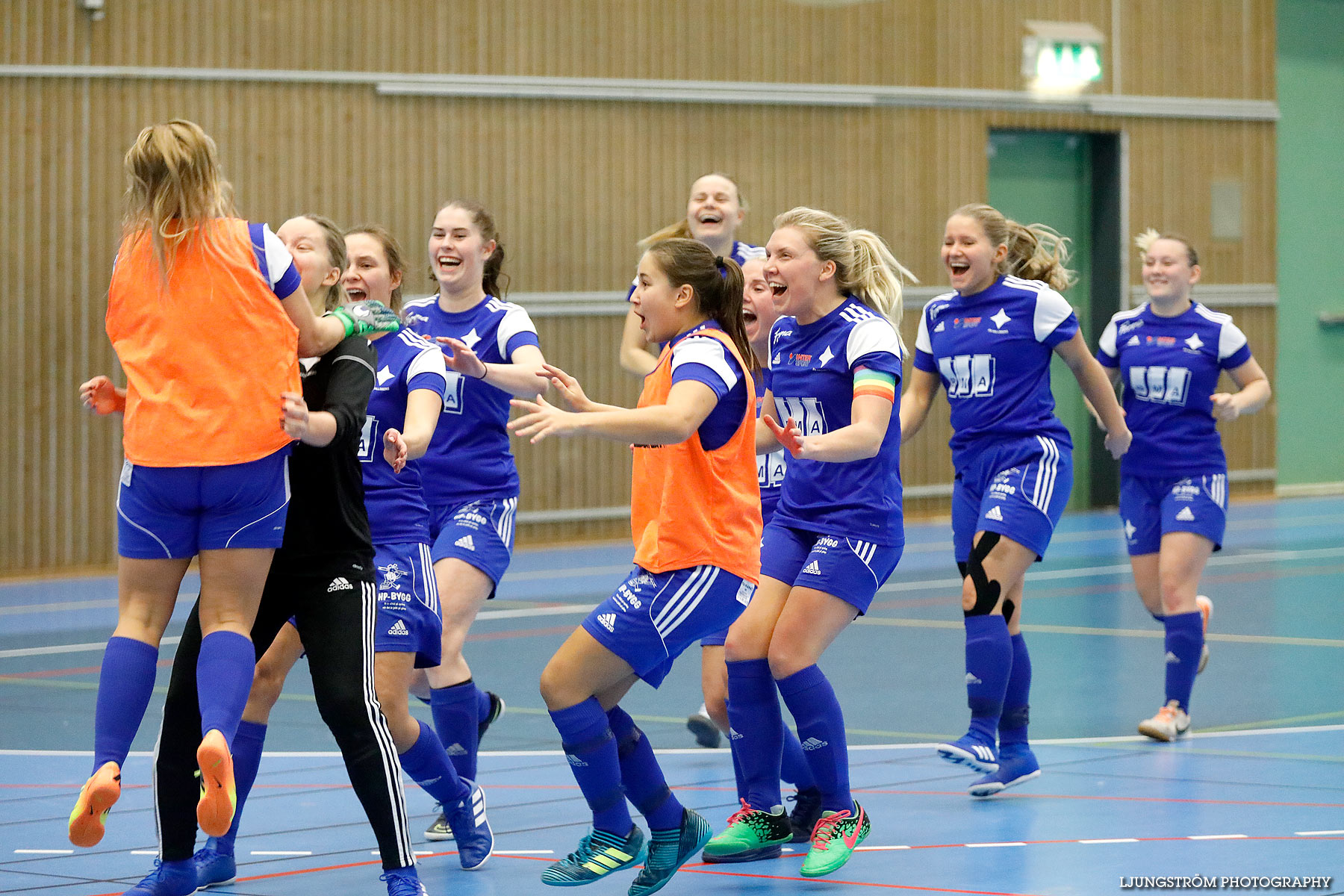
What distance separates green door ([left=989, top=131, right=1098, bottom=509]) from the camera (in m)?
17.2

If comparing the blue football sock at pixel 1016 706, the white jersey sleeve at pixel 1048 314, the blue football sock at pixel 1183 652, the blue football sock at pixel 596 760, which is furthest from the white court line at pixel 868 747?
the blue football sock at pixel 596 760

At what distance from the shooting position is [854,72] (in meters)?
16.1

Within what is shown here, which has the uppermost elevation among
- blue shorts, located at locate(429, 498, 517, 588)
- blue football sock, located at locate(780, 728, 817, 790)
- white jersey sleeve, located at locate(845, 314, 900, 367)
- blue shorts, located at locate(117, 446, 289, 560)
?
white jersey sleeve, located at locate(845, 314, 900, 367)

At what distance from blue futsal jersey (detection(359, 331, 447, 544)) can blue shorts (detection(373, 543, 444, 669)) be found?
0.05 metres

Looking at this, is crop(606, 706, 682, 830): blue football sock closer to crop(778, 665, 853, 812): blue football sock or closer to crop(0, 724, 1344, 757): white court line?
crop(778, 665, 853, 812): blue football sock

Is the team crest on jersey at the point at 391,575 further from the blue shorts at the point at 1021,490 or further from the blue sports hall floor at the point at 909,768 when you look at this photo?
the blue shorts at the point at 1021,490

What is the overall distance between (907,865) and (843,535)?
897 millimetres

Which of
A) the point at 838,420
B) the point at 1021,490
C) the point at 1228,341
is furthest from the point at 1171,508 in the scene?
the point at 838,420

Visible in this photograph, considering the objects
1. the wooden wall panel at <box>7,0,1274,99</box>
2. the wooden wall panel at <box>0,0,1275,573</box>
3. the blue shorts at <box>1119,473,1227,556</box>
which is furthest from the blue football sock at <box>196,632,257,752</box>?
the wooden wall panel at <box>7,0,1274,99</box>

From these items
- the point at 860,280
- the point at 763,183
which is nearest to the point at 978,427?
the point at 860,280

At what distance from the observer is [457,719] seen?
5113 millimetres

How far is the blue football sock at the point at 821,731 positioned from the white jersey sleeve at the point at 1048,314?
172 cm

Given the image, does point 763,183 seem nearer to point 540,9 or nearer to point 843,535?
point 540,9

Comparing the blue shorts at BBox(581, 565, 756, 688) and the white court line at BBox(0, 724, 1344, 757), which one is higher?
the blue shorts at BBox(581, 565, 756, 688)
